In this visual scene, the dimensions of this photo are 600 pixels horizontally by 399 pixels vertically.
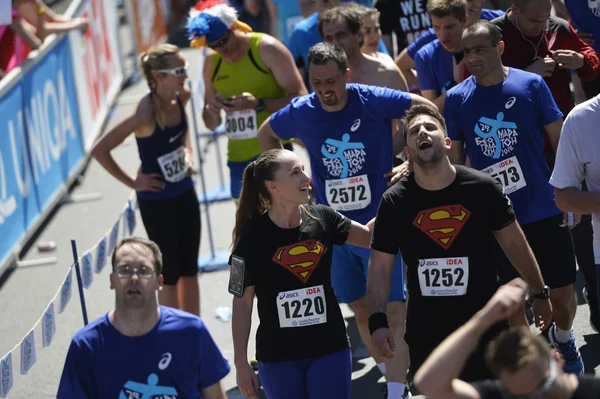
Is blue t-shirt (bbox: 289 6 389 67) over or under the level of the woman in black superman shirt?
over

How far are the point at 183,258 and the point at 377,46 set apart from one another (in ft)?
7.39

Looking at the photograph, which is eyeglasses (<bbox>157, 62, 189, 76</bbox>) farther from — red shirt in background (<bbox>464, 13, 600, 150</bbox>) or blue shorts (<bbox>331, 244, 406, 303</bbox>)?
red shirt in background (<bbox>464, 13, 600, 150</bbox>)

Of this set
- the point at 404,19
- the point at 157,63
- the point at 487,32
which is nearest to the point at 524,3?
the point at 487,32

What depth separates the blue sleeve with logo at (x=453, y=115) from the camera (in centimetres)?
610

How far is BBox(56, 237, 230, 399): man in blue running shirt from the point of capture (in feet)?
14.3

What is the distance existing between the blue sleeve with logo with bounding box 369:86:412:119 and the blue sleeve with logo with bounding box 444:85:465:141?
24 centimetres

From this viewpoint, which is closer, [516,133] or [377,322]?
[377,322]

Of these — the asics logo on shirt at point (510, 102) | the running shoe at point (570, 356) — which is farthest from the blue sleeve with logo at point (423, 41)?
the running shoe at point (570, 356)

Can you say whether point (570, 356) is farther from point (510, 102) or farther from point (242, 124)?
point (242, 124)

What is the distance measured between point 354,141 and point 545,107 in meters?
1.08

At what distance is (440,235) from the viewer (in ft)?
15.6

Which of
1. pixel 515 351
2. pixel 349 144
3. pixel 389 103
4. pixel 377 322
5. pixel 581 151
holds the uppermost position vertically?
pixel 389 103

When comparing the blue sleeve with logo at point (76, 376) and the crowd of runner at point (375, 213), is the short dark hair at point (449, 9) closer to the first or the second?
the crowd of runner at point (375, 213)

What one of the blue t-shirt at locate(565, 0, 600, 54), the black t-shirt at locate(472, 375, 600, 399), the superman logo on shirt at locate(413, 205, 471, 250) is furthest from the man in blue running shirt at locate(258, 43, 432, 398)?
the blue t-shirt at locate(565, 0, 600, 54)
